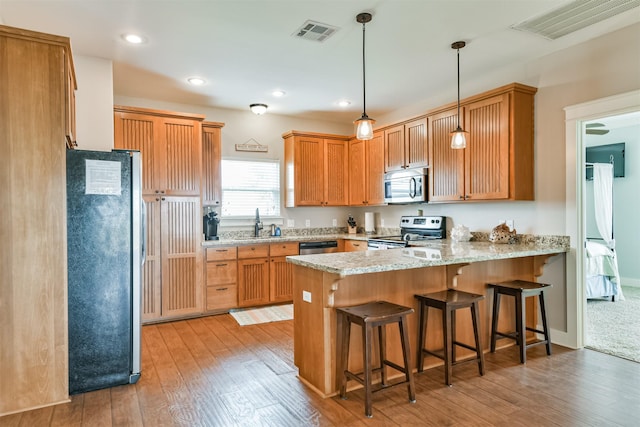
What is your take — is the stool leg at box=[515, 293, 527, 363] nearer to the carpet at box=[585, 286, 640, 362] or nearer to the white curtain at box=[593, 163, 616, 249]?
the carpet at box=[585, 286, 640, 362]

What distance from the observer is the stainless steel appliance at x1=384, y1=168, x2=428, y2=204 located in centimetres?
466

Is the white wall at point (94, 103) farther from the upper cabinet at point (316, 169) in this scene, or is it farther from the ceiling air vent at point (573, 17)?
the ceiling air vent at point (573, 17)

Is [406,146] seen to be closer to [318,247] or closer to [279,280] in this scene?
[318,247]

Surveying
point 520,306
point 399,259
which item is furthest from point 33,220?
point 520,306

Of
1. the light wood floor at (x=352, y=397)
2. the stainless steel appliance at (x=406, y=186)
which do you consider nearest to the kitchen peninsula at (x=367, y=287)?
the light wood floor at (x=352, y=397)

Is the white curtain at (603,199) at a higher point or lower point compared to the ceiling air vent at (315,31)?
lower

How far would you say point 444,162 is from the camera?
438cm

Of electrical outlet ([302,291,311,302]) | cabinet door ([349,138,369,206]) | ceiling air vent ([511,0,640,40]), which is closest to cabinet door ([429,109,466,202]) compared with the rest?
ceiling air vent ([511,0,640,40])

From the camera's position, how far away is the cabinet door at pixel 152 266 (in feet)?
14.4

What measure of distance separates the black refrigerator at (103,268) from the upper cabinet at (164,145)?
1592 mm

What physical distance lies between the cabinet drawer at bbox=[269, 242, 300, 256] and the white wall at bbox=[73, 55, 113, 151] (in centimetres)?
229

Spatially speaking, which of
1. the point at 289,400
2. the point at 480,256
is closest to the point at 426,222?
the point at 480,256

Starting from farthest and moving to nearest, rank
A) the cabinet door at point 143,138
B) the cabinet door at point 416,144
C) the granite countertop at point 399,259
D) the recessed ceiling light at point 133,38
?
the cabinet door at point 416,144, the cabinet door at point 143,138, the recessed ceiling light at point 133,38, the granite countertop at point 399,259

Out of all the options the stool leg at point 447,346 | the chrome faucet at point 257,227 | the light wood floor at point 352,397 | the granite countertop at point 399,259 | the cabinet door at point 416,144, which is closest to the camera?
the light wood floor at point 352,397
